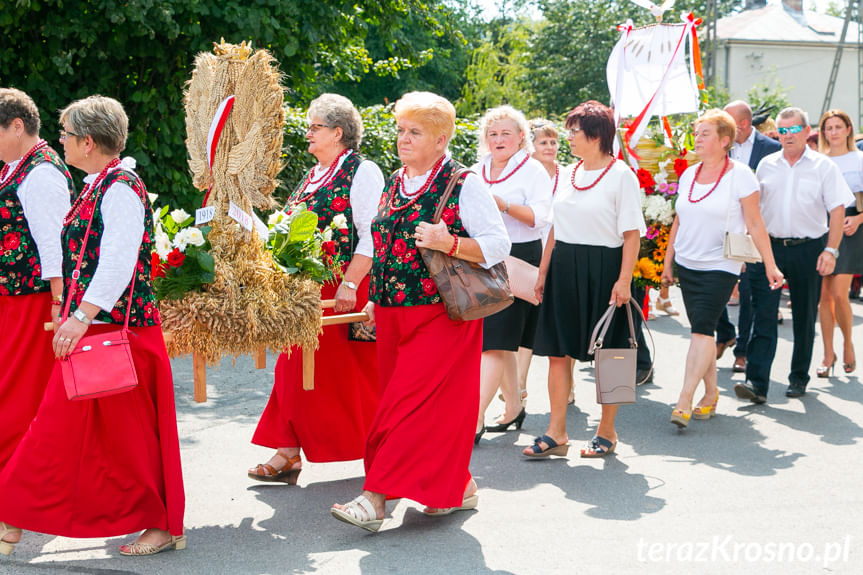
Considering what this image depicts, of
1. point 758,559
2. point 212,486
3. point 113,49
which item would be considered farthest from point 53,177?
point 113,49

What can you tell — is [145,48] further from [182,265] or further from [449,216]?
[449,216]

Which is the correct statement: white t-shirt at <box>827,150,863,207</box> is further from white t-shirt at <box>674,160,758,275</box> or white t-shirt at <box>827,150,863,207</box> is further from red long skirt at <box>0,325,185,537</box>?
red long skirt at <box>0,325,185,537</box>

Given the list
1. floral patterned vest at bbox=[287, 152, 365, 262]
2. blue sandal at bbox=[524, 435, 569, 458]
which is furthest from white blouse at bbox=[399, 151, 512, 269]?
blue sandal at bbox=[524, 435, 569, 458]

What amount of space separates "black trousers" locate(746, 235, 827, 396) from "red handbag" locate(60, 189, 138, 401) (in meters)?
5.29

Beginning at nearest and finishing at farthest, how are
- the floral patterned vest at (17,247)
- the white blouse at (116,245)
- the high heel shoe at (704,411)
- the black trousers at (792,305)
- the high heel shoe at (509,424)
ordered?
1. the white blouse at (116,245)
2. the floral patterned vest at (17,247)
3. the high heel shoe at (509,424)
4. the high heel shoe at (704,411)
5. the black trousers at (792,305)

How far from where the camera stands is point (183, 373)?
8.76 meters

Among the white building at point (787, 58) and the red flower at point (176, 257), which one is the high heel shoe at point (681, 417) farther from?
the white building at point (787, 58)

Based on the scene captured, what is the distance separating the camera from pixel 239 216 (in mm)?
4754

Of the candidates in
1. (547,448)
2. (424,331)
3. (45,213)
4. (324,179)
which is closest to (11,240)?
(45,213)

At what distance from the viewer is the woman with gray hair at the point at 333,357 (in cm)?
555

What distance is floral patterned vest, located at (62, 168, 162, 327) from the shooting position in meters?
4.36

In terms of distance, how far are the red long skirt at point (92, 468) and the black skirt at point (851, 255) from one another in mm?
6774

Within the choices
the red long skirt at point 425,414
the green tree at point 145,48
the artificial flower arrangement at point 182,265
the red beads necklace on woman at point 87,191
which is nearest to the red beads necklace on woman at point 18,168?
the red beads necklace on woman at point 87,191

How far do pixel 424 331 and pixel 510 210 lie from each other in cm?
194
